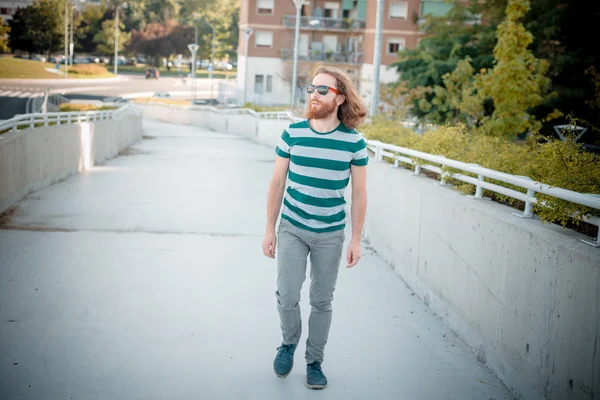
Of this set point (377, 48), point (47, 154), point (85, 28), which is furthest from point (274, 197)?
point (85, 28)

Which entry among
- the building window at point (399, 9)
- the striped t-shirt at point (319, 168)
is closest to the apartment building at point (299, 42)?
the building window at point (399, 9)

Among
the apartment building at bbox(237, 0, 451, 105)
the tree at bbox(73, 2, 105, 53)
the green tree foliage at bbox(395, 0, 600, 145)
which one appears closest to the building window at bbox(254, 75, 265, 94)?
the apartment building at bbox(237, 0, 451, 105)

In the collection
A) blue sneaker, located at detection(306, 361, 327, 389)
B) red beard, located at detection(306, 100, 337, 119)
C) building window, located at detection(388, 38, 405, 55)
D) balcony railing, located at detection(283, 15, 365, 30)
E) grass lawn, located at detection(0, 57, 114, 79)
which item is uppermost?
balcony railing, located at detection(283, 15, 365, 30)

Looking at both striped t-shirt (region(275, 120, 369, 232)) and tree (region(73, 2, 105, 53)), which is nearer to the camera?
striped t-shirt (region(275, 120, 369, 232))

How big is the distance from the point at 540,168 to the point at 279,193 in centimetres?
202

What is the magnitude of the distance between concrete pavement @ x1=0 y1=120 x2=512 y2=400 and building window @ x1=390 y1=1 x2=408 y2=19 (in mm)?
48647

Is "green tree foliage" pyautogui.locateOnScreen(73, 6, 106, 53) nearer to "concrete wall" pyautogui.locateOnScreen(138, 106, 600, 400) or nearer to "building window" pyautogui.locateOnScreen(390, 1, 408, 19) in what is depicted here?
"concrete wall" pyautogui.locateOnScreen(138, 106, 600, 400)

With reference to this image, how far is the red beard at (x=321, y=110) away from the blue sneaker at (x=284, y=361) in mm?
1570

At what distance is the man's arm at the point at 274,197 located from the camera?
16.0 feet

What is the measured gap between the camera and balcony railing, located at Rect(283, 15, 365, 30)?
61.8 m

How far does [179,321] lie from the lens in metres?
6.32

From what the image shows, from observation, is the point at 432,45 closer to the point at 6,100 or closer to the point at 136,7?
the point at 6,100

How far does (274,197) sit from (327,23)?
59.7 metres

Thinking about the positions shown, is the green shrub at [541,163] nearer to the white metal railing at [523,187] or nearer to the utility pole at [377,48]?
the white metal railing at [523,187]
